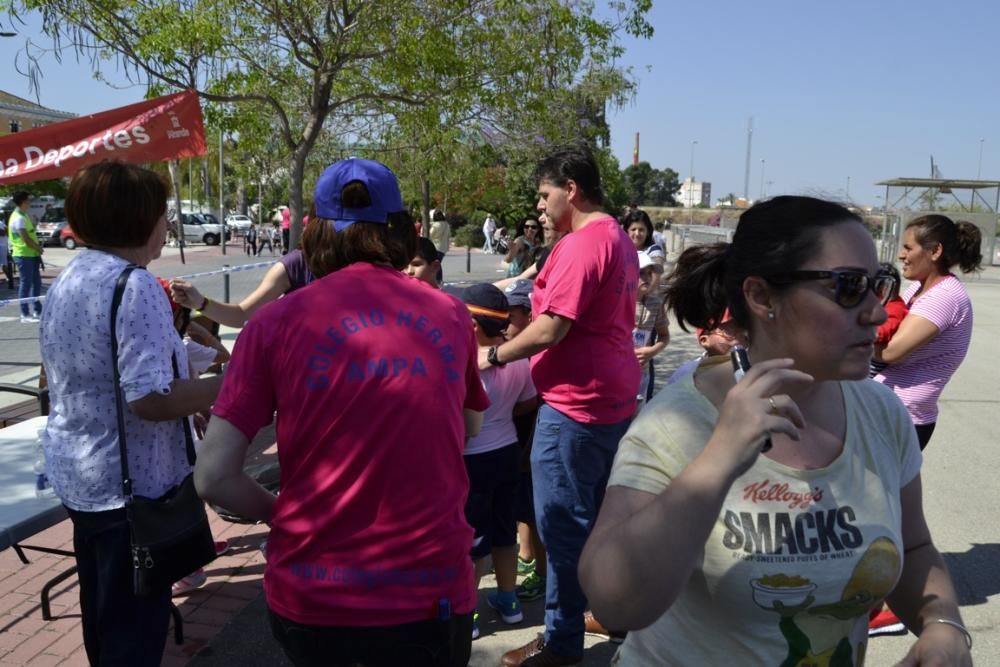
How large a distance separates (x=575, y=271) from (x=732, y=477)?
7.16 ft

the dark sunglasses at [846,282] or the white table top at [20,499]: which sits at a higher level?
the dark sunglasses at [846,282]

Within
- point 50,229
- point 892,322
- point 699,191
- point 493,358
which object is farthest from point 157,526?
point 699,191

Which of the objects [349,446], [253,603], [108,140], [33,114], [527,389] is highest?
[33,114]

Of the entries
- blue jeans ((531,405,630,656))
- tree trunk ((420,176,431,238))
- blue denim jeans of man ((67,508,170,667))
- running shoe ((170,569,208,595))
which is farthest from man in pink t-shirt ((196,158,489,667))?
tree trunk ((420,176,431,238))

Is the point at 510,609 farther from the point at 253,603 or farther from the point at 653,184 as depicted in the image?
the point at 653,184

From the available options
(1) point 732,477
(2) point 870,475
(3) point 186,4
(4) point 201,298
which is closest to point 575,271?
(4) point 201,298

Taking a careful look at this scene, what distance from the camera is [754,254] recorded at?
1.74 meters

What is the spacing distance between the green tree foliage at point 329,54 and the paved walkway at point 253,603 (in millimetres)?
3234

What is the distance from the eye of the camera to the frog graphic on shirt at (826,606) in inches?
64.1

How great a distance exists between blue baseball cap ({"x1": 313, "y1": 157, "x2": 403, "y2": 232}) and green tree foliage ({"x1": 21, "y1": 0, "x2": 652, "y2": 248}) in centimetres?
518

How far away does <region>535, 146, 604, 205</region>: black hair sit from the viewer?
3.80 m

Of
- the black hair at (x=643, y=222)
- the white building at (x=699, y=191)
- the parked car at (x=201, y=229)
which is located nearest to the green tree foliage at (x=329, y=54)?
the black hair at (x=643, y=222)

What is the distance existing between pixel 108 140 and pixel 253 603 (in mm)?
2806

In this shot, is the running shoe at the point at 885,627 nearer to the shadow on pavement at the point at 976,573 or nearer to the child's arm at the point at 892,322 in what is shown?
the shadow on pavement at the point at 976,573
